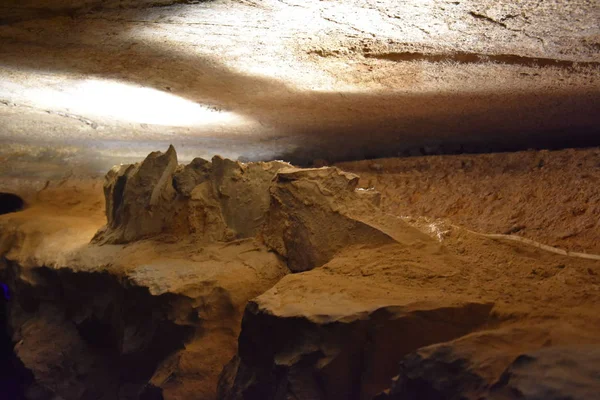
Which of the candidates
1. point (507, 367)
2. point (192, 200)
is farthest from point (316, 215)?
point (507, 367)

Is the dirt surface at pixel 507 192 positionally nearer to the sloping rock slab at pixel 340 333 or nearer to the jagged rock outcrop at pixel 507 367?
the sloping rock slab at pixel 340 333

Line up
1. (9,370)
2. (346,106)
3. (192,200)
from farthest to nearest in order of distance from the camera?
1. (9,370)
2. (346,106)
3. (192,200)

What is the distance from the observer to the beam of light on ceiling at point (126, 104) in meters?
3.95

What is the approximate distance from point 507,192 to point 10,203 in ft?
17.0

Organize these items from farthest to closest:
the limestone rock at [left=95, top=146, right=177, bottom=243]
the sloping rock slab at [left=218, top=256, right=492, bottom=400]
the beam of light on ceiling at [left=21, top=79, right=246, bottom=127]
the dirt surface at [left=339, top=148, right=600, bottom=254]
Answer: the limestone rock at [left=95, top=146, right=177, bottom=243], the beam of light on ceiling at [left=21, top=79, right=246, bottom=127], the dirt surface at [left=339, top=148, right=600, bottom=254], the sloping rock slab at [left=218, top=256, right=492, bottom=400]

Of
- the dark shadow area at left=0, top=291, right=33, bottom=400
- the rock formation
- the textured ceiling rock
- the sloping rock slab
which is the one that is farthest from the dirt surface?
the dark shadow area at left=0, top=291, right=33, bottom=400

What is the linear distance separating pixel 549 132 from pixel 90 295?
12.0ft

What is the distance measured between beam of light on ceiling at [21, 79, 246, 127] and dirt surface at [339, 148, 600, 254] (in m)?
1.55

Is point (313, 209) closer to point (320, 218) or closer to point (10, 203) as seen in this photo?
point (320, 218)

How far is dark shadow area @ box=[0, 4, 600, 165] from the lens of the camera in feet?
10.7

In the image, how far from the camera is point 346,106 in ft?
13.6

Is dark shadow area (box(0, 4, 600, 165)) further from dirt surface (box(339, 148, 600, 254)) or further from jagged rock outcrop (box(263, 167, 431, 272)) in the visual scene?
jagged rock outcrop (box(263, 167, 431, 272))

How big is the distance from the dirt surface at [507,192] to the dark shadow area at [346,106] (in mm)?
164

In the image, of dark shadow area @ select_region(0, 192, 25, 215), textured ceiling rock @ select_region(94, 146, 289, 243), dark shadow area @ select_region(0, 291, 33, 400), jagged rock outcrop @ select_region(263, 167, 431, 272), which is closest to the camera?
jagged rock outcrop @ select_region(263, 167, 431, 272)
